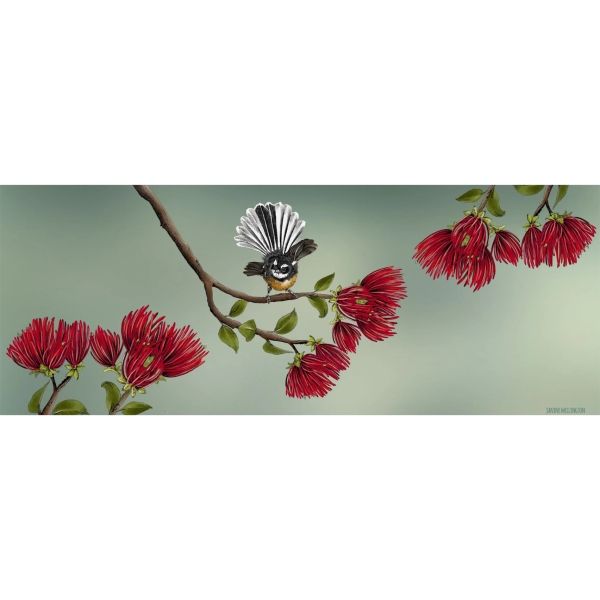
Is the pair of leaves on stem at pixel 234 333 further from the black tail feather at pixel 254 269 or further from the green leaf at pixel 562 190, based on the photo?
the green leaf at pixel 562 190

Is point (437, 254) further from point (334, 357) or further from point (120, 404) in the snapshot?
point (120, 404)

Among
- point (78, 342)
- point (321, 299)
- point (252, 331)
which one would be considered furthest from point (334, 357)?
point (78, 342)

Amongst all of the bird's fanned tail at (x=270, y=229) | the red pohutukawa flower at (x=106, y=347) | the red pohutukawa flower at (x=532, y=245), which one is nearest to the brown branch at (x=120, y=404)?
the red pohutukawa flower at (x=106, y=347)

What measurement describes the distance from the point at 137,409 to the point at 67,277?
A: 1.90ft

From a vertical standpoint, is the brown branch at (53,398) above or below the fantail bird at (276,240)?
below

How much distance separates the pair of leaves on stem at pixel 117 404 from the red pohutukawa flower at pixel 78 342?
0.16 meters

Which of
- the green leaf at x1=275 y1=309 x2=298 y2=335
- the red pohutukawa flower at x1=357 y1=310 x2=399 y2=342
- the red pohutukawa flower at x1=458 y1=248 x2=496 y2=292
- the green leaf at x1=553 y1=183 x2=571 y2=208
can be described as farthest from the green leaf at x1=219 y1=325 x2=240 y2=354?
the green leaf at x1=553 y1=183 x2=571 y2=208

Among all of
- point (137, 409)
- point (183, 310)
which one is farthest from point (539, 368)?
point (137, 409)

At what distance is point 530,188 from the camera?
228 cm

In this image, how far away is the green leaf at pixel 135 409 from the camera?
2.26 m

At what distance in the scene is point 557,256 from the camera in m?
2.29

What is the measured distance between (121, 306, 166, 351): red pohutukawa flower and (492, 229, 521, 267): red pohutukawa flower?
134 cm

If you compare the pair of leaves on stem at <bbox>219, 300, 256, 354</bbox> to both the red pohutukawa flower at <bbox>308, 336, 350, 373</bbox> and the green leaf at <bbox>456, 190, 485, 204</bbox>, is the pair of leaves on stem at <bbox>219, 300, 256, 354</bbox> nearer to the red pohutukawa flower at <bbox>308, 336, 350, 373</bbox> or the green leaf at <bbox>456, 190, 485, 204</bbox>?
the red pohutukawa flower at <bbox>308, 336, 350, 373</bbox>
